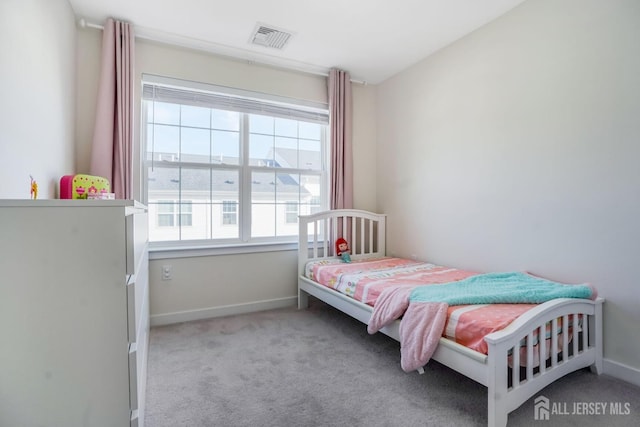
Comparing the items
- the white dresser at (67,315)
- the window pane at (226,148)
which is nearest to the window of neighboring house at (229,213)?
the window pane at (226,148)

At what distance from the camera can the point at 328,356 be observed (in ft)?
6.93

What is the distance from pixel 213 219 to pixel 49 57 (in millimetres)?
1582

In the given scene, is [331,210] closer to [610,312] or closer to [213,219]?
[213,219]

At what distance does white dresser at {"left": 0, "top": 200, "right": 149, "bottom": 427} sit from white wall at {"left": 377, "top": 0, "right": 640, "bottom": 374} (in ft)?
7.75

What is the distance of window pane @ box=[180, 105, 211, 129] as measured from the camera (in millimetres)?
2857

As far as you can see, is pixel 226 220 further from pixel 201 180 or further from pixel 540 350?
pixel 540 350

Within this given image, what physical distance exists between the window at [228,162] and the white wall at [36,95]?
624 mm

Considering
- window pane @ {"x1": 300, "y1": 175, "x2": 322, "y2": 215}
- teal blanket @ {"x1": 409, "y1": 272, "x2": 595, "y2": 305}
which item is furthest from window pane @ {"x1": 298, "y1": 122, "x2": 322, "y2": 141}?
teal blanket @ {"x1": 409, "y1": 272, "x2": 595, "y2": 305}

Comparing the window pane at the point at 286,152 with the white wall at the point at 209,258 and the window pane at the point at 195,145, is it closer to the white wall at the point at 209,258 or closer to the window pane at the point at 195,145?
the white wall at the point at 209,258

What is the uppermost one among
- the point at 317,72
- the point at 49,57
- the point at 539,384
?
the point at 317,72

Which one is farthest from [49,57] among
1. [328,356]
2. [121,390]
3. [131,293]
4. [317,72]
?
[328,356]

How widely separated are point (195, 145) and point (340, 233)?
163 centimetres

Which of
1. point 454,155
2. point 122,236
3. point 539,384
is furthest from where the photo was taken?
point 454,155

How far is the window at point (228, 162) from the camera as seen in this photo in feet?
9.07
